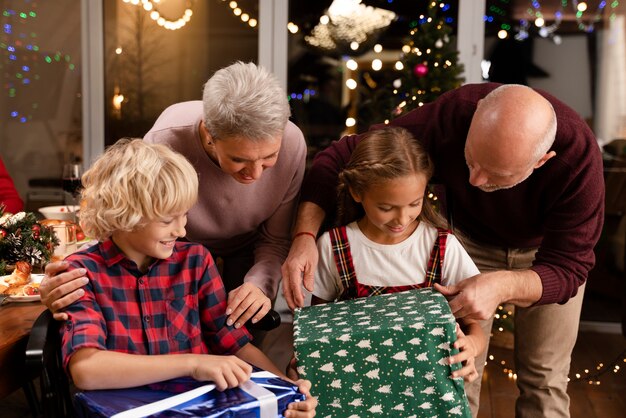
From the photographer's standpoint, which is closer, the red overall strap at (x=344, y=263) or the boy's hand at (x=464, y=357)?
the boy's hand at (x=464, y=357)

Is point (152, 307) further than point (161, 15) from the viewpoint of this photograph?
No

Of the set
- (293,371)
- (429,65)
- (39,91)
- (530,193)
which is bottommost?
(293,371)

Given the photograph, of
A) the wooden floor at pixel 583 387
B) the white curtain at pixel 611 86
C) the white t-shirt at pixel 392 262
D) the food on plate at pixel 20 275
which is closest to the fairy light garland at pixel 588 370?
the wooden floor at pixel 583 387

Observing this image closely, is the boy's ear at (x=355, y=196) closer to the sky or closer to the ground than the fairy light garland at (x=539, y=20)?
closer to the ground

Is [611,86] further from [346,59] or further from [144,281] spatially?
[144,281]

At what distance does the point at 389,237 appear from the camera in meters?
1.92

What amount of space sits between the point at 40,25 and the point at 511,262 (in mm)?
3827

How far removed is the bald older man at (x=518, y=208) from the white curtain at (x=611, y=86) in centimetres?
254

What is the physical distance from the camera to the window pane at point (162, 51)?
466cm

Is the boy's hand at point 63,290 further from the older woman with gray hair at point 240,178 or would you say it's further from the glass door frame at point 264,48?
the glass door frame at point 264,48

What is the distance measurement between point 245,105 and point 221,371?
669 mm

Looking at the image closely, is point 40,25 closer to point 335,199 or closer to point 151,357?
point 335,199

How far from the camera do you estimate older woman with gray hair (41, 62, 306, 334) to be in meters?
1.77

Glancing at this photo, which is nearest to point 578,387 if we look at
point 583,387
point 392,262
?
point 583,387
